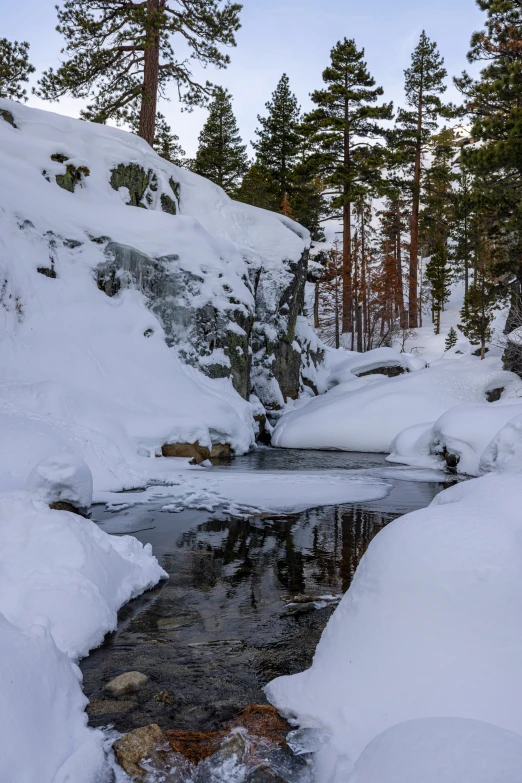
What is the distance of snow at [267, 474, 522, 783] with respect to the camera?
2.66 metres

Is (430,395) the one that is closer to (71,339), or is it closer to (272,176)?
(71,339)

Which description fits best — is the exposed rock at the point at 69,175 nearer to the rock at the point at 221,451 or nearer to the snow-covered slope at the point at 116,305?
the snow-covered slope at the point at 116,305

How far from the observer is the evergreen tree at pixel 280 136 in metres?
29.6

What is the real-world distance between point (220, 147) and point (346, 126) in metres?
8.03

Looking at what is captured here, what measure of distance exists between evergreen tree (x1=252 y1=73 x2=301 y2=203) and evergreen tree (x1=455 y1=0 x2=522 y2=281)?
13691 mm

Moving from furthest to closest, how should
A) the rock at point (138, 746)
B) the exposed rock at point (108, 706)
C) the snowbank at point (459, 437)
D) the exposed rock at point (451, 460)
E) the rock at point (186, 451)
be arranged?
the exposed rock at point (451, 460) → the rock at point (186, 451) → the snowbank at point (459, 437) → the exposed rock at point (108, 706) → the rock at point (138, 746)

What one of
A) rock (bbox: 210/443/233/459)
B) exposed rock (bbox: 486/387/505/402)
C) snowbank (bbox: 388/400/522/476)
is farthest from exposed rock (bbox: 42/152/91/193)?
exposed rock (bbox: 486/387/505/402)

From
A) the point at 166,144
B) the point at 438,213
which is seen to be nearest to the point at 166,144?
the point at 166,144

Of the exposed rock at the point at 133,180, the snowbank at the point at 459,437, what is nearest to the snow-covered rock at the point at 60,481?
the snowbank at the point at 459,437

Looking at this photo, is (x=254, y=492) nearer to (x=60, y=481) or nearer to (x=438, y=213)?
(x=60, y=481)

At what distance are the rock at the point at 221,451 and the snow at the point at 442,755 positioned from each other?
10.4 m

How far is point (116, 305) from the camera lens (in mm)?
13672

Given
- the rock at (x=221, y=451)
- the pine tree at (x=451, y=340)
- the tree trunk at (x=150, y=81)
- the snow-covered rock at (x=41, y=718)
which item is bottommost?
the snow-covered rock at (x=41, y=718)

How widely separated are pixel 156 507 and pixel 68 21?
55.4 feet
